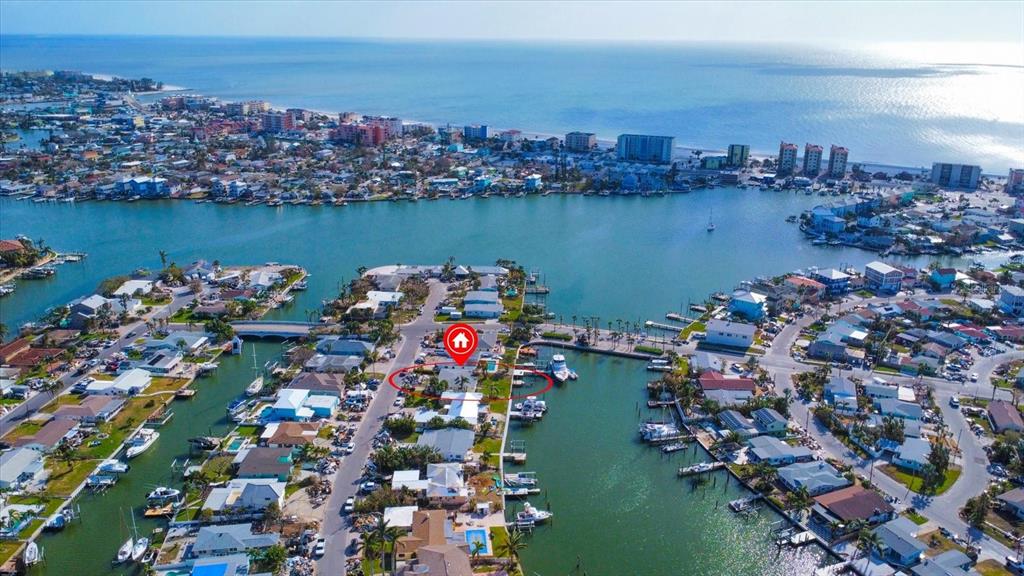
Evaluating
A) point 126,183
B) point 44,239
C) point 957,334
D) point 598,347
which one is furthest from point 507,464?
point 126,183

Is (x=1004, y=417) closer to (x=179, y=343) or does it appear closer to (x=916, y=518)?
(x=916, y=518)

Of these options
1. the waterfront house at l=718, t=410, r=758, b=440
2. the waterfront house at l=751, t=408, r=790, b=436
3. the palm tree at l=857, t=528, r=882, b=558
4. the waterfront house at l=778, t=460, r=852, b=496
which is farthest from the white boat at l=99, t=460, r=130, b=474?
the palm tree at l=857, t=528, r=882, b=558

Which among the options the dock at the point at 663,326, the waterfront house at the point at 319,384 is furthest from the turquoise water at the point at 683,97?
the waterfront house at the point at 319,384

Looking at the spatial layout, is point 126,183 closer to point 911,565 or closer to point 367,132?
point 367,132

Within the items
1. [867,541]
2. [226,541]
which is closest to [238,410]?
[226,541]

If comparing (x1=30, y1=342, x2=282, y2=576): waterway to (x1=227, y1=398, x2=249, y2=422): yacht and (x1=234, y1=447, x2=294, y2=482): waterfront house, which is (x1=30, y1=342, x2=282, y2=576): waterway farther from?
(x1=234, y1=447, x2=294, y2=482): waterfront house

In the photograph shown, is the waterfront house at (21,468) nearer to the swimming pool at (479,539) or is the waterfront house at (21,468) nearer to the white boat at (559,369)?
the swimming pool at (479,539)
